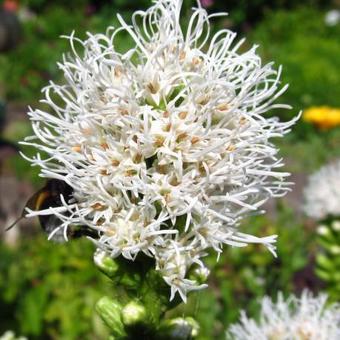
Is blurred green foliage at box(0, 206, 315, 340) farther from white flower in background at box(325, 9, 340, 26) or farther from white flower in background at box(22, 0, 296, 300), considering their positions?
white flower in background at box(325, 9, 340, 26)

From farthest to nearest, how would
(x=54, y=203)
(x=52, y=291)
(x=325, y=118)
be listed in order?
(x=325, y=118) < (x=52, y=291) < (x=54, y=203)

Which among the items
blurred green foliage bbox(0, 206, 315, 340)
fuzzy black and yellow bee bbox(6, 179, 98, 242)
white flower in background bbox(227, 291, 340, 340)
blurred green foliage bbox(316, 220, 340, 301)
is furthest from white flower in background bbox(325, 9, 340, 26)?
fuzzy black and yellow bee bbox(6, 179, 98, 242)

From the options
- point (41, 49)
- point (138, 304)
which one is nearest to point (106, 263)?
point (138, 304)

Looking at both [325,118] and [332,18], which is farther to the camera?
[332,18]

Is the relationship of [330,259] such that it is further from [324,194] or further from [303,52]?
[303,52]

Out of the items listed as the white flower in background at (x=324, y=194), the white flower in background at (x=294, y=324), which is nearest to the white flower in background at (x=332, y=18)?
the white flower in background at (x=324, y=194)
